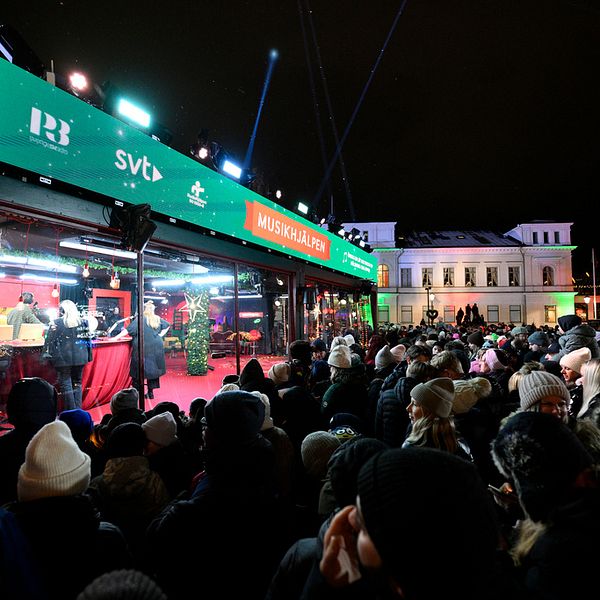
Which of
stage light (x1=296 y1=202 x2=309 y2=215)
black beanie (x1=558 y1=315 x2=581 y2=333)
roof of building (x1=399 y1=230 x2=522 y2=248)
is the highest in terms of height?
roof of building (x1=399 y1=230 x2=522 y2=248)

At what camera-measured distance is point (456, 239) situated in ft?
160

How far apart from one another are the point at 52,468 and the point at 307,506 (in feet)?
5.83

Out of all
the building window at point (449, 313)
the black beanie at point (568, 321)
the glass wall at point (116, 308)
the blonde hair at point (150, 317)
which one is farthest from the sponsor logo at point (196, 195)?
the building window at point (449, 313)

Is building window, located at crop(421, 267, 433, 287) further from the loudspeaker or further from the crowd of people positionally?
the crowd of people

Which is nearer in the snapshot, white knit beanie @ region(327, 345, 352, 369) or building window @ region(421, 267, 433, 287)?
white knit beanie @ region(327, 345, 352, 369)

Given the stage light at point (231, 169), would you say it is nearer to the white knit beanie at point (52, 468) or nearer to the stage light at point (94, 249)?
the stage light at point (94, 249)

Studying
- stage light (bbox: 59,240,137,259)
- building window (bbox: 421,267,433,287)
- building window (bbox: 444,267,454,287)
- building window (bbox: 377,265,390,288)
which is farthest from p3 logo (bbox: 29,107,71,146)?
building window (bbox: 444,267,454,287)

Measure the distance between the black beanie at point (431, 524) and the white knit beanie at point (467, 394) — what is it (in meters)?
2.73

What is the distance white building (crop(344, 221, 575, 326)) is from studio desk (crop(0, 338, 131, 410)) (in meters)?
40.0

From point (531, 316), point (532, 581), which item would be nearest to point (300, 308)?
point (532, 581)

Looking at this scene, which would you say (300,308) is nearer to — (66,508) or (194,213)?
(194,213)

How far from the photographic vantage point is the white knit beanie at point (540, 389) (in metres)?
2.65

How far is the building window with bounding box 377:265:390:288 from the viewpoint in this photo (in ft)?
152

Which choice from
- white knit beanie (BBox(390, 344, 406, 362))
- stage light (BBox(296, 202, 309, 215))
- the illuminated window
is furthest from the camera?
the illuminated window
